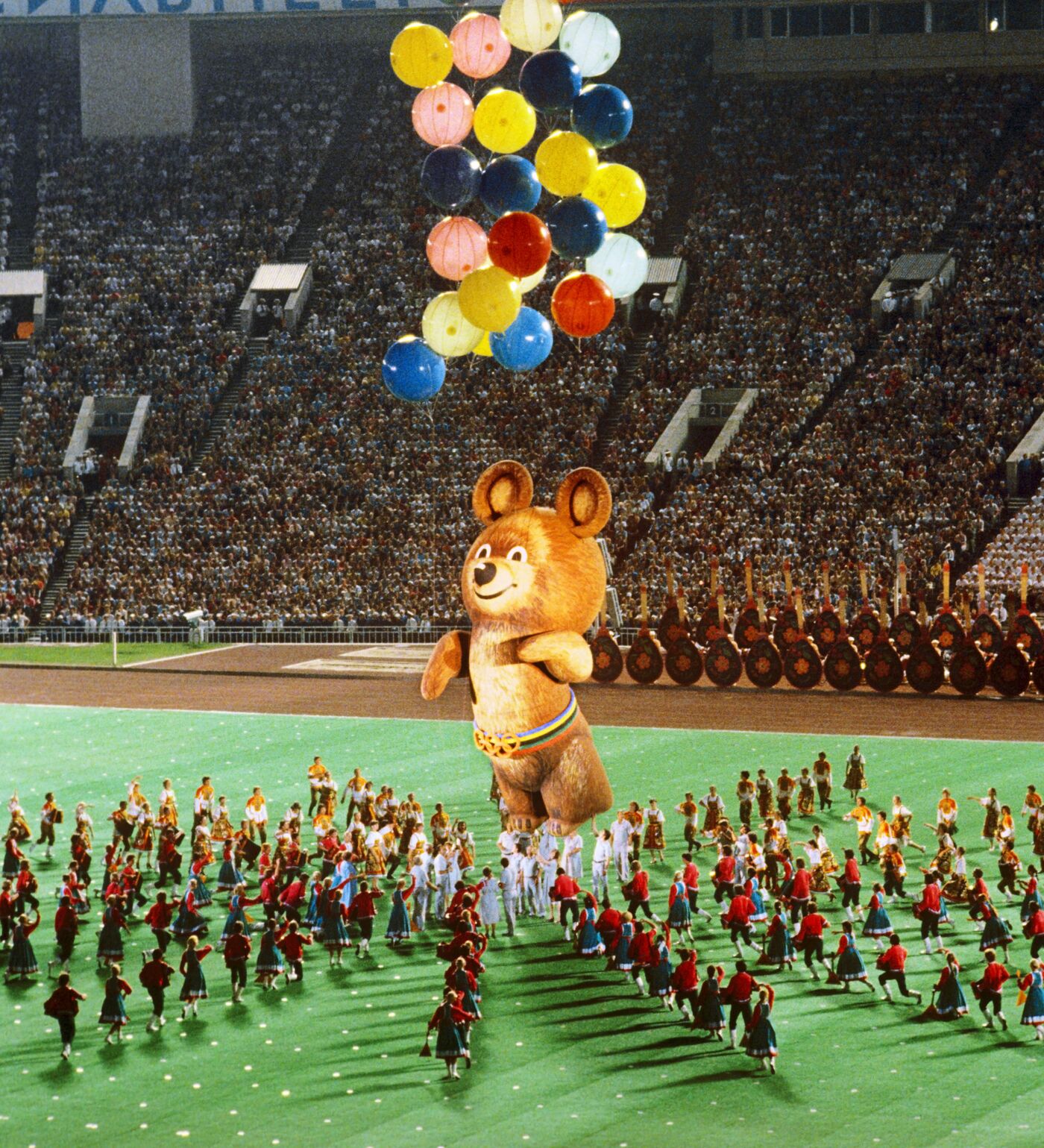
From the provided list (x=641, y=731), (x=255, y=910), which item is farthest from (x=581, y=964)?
(x=641, y=731)

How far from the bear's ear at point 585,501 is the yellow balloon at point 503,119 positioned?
137 inches

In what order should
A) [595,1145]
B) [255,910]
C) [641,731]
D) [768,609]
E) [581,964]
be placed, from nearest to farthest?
[595,1145]
[581,964]
[255,910]
[641,731]
[768,609]

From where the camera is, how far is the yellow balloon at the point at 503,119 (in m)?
18.2

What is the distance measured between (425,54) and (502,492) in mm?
4344

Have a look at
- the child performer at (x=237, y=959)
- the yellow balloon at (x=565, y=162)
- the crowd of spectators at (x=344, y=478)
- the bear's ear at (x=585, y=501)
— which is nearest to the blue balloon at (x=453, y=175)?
the yellow balloon at (x=565, y=162)

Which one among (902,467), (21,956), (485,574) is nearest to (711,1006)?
(485,574)

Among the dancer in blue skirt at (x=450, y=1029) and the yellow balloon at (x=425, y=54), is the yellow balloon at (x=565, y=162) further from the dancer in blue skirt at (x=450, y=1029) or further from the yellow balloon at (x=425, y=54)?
the dancer in blue skirt at (x=450, y=1029)

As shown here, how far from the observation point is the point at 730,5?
60156 millimetres

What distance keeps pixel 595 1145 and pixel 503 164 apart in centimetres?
971

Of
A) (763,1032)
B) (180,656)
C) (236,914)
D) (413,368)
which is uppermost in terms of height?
(413,368)

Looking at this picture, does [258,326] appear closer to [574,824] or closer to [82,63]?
[82,63]

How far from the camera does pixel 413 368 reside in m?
18.5

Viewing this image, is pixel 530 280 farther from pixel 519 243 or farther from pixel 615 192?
pixel 615 192

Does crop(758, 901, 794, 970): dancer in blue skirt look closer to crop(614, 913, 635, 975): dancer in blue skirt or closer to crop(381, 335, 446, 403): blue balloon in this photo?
crop(614, 913, 635, 975): dancer in blue skirt
